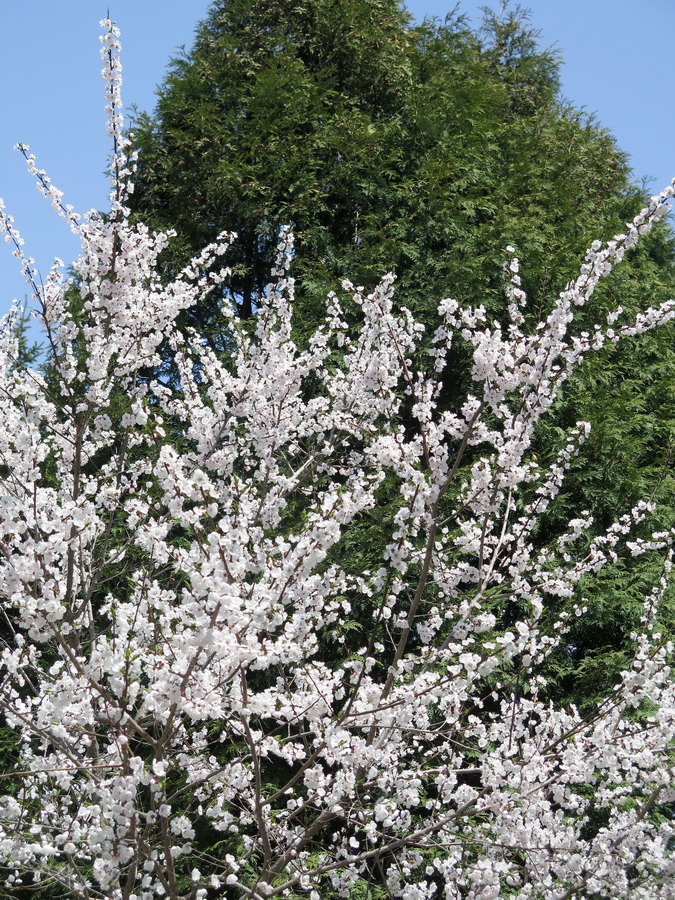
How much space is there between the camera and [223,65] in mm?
7598

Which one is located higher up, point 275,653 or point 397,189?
point 397,189

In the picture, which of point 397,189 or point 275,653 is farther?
point 397,189

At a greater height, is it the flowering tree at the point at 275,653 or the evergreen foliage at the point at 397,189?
the evergreen foliage at the point at 397,189

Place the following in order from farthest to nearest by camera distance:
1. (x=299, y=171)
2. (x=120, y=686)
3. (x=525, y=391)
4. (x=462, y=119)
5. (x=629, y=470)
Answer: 1. (x=462, y=119)
2. (x=299, y=171)
3. (x=629, y=470)
4. (x=525, y=391)
5. (x=120, y=686)

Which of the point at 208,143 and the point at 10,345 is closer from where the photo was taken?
the point at 10,345

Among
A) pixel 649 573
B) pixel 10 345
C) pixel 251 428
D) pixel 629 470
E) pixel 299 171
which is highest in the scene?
pixel 299 171

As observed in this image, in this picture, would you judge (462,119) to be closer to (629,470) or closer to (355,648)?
(629,470)

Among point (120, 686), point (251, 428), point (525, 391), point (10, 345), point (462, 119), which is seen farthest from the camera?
point (462, 119)

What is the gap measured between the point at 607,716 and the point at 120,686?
7.09 feet

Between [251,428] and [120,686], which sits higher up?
[251,428]

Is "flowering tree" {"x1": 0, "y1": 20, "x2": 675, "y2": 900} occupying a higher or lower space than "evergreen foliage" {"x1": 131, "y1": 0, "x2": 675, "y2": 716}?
lower

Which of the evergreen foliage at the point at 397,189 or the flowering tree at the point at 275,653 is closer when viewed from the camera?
the flowering tree at the point at 275,653

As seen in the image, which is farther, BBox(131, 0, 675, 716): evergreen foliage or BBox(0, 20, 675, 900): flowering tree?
BBox(131, 0, 675, 716): evergreen foliage

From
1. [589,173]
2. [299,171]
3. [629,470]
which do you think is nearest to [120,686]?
[629,470]
